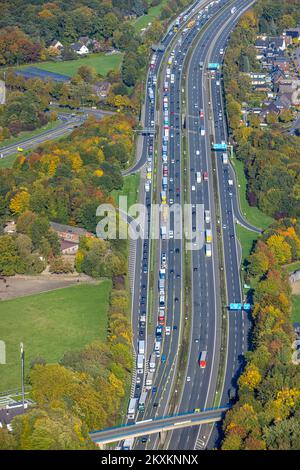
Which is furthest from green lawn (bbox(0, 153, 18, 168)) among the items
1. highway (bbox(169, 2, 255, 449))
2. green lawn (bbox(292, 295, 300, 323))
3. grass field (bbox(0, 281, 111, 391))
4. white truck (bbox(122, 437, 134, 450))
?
white truck (bbox(122, 437, 134, 450))

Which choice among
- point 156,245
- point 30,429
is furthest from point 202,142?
point 30,429

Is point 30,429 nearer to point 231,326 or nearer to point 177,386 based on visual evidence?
point 177,386

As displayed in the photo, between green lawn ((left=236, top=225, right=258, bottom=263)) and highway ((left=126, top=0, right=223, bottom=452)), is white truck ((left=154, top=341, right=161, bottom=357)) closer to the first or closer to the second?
highway ((left=126, top=0, right=223, bottom=452))

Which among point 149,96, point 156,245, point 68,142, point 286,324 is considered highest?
point 149,96

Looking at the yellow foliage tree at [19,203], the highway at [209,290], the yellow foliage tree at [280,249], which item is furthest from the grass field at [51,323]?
the yellow foliage tree at [280,249]

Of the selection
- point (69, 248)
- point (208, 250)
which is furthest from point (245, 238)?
point (69, 248)

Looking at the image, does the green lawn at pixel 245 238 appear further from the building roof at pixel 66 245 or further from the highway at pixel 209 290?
the building roof at pixel 66 245
